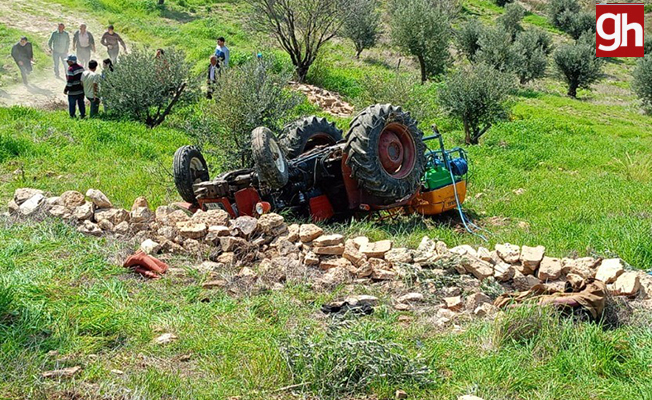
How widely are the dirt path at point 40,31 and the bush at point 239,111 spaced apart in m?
8.13

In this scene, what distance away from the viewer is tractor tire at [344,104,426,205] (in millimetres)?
7574

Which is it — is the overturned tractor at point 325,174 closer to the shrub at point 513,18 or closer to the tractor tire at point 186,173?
the tractor tire at point 186,173

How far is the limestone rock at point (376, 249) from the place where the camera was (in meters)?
6.17

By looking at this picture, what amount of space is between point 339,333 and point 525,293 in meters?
1.96

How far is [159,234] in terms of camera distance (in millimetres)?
6426

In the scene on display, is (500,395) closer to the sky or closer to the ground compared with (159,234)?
closer to the ground

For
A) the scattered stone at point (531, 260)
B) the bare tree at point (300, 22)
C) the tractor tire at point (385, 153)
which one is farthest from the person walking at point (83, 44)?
the scattered stone at point (531, 260)

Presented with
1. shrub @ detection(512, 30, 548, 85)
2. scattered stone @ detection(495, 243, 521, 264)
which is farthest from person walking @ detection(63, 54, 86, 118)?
shrub @ detection(512, 30, 548, 85)

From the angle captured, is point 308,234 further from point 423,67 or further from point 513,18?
point 513,18

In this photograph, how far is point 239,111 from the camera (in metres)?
10.3

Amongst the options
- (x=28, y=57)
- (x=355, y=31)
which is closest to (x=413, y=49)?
(x=355, y=31)

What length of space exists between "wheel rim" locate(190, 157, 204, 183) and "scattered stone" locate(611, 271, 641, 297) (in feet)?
16.6

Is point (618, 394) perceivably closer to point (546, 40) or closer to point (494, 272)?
point (494, 272)

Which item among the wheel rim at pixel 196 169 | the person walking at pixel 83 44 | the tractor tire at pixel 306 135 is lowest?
the wheel rim at pixel 196 169
